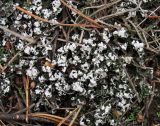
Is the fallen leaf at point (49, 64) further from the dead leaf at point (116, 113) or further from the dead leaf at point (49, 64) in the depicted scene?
the dead leaf at point (116, 113)

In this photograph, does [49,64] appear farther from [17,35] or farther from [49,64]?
[17,35]

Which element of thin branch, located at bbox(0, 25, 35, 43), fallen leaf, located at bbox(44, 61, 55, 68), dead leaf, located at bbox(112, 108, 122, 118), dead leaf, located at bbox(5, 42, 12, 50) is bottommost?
dead leaf, located at bbox(112, 108, 122, 118)

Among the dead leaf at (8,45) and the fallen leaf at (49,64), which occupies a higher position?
the dead leaf at (8,45)

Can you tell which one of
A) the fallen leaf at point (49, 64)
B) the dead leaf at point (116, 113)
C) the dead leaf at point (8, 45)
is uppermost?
the dead leaf at point (8, 45)

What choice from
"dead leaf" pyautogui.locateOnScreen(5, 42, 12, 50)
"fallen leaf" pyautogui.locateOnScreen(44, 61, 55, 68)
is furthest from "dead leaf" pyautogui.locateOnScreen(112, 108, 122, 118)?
"dead leaf" pyautogui.locateOnScreen(5, 42, 12, 50)

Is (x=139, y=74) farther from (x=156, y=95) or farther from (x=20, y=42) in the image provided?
(x=20, y=42)

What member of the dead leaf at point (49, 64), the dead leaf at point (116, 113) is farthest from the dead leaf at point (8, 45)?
the dead leaf at point (116, 113)

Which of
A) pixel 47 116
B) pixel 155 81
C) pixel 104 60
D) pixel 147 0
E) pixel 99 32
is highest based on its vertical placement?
pixel 147 0

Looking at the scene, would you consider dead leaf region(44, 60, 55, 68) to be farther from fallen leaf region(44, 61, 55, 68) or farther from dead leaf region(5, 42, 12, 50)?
dead leaf region(5, 42, 12, 50)

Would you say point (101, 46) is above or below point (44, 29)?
below

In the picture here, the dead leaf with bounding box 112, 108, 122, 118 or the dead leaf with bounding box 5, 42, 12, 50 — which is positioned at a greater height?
the dead leaf with bounding box 5, 42, 12, 50

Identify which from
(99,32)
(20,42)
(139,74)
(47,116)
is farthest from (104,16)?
(47,116)
